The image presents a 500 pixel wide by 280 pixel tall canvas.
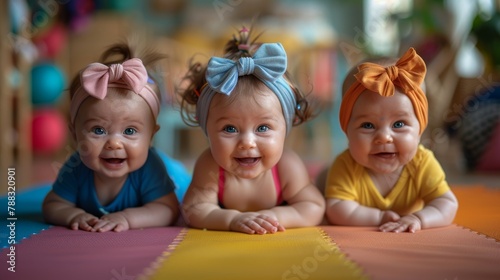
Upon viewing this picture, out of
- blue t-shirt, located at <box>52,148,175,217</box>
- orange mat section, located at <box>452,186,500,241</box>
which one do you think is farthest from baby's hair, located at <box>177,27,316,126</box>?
orange mat section, located at <box>452,186,500,241</box>

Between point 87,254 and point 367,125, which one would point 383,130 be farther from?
point 87,254

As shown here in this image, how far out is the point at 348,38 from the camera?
633cm

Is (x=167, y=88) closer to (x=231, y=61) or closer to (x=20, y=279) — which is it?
(x=231, y=61)

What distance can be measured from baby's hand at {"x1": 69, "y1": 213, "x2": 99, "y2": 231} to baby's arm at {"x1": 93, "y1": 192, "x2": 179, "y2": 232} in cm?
2

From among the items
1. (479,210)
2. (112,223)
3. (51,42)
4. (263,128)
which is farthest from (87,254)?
(51,42)

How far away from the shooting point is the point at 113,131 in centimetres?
147

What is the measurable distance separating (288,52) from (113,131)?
414 centimetres

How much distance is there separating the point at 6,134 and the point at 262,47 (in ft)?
9.69

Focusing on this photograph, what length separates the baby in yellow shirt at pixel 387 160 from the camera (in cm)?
146

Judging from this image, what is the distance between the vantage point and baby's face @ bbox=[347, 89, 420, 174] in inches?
57.4

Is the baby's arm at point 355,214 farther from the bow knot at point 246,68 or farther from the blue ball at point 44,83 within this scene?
the blue ball at point 44,83

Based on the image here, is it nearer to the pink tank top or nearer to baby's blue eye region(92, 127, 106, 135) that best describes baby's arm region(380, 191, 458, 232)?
the pink tank top

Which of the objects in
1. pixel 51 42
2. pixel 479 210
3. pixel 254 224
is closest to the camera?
pixel 254 224

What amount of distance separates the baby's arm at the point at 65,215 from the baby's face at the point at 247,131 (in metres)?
0.37
